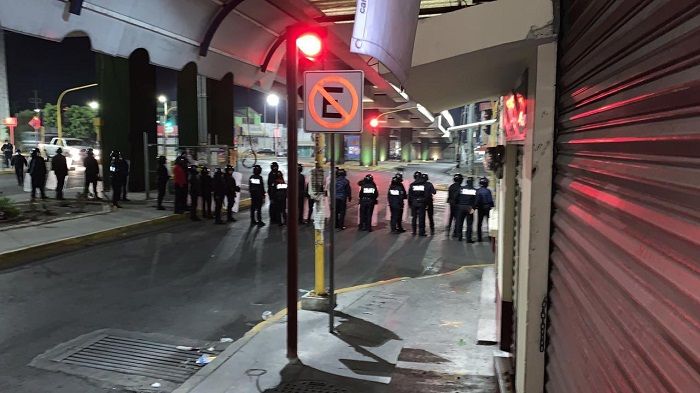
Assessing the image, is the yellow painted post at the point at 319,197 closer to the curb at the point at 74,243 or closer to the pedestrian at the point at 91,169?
the curb at the point at 74,243

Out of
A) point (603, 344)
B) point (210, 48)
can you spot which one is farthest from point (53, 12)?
point (603, 344)

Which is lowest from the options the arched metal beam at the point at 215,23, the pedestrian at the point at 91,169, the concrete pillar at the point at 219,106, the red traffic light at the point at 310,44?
the pedestrian at the point at 91,169

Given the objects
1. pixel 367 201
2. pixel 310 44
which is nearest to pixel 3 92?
pixel 367 201

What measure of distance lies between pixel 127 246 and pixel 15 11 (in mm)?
5031

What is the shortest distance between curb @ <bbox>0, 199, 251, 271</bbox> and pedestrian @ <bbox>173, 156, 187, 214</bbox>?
29 cm

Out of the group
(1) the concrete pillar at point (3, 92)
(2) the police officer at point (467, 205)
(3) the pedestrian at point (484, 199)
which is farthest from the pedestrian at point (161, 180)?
(1) the concrete pillar at point (3, 92)

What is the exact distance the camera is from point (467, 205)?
13.2 meters

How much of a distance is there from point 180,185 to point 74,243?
433 centimetres

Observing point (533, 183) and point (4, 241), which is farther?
point (4, 241)

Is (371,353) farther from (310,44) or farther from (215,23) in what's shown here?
(215,23)

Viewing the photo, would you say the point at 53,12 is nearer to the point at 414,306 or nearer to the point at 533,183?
the point at 414,306

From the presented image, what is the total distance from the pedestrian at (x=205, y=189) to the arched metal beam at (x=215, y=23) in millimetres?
3972

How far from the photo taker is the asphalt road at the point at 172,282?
6.44m

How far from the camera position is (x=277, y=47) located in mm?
21234
